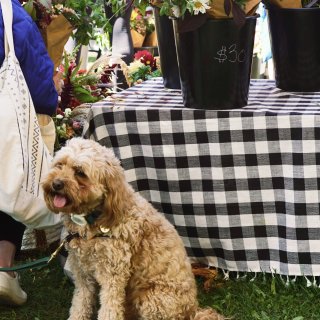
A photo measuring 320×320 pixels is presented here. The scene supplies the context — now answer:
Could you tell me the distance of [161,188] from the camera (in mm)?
3207

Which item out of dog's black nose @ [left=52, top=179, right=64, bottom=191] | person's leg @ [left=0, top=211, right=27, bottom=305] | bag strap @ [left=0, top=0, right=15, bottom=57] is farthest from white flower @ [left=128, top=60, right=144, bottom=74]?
dog's black nose @ [left=52, top=179, right=64, bottom=191]

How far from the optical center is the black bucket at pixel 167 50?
3205mm

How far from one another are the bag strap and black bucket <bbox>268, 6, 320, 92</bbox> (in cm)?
113

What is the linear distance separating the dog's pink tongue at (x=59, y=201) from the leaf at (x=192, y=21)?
836mm

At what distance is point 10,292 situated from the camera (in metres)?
2.98

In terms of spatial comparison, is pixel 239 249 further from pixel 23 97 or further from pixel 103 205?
pixel 23 97

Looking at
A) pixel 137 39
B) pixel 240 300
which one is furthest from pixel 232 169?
pixel 137 39

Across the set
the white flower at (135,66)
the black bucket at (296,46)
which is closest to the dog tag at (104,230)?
the black bucket at (296,46)

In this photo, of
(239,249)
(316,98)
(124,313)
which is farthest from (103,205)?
(316,98)

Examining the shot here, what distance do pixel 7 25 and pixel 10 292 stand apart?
1.10 m

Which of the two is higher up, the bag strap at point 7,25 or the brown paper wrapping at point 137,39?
the bag strap at point 7,25

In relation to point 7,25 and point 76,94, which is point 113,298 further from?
point 76,94

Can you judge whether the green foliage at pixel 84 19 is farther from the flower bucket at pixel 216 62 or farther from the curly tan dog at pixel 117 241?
the curly tan dog at pixel 117 241

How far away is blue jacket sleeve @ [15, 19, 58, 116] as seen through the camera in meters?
2.91
